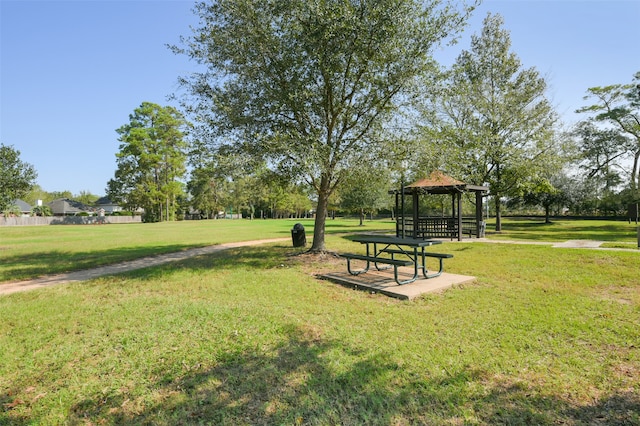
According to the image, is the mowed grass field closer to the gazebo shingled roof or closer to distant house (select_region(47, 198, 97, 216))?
the gazebo shingled roof

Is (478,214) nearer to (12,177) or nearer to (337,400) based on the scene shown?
(337,400)

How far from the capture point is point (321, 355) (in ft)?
12.8

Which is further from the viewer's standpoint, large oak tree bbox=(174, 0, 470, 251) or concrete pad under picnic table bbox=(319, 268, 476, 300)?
large oak tree bbox=(174, 0, 470, 251)

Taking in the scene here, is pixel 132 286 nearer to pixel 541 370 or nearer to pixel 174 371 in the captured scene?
pixel 174 371

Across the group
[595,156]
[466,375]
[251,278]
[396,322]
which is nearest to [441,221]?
[251,278]

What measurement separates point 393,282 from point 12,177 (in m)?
23.5

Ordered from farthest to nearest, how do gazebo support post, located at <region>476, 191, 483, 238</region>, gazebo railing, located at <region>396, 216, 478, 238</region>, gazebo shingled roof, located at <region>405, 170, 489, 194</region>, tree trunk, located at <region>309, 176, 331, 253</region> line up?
gazebo railing, located at <region>396, 216, 478, 238</region> → gazebo support post, located at <region>476, 191, 483, 238</region> → gazebo shingled roof, located at <region>405, 170, 489, 194</region> → tree trunk, located at <region>309, 176, 331, 253</region>

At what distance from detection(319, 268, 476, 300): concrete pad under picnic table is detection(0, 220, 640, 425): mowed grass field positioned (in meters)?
0.27

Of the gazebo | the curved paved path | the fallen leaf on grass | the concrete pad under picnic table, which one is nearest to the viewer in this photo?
the fallen leaf on grass

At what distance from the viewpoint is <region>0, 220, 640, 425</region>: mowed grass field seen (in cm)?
294

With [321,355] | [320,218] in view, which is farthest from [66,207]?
[321,355]

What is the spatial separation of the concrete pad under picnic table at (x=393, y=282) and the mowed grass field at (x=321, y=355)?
0.89ft

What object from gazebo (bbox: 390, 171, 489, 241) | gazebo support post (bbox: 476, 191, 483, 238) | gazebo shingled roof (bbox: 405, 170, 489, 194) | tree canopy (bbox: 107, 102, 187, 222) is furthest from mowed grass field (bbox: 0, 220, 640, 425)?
tree canopy (bbox: 107, 102, 187, 222)

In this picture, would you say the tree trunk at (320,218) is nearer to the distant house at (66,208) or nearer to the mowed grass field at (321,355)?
the mowed grass field at (321,355)
